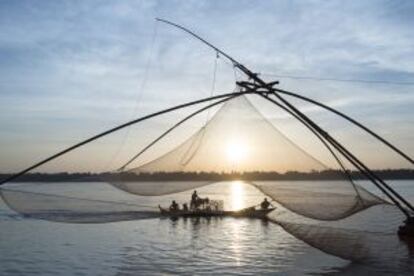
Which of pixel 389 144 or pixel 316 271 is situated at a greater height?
pixel 389 144

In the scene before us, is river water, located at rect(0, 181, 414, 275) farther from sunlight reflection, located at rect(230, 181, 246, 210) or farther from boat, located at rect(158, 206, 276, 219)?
sunlight reflection, located at rect(230, 181, 246, 210)

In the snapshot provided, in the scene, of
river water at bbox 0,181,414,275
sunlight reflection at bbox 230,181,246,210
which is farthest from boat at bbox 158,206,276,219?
sunlight reflection at bbox 230,181,246,210

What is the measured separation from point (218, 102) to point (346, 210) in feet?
13.7

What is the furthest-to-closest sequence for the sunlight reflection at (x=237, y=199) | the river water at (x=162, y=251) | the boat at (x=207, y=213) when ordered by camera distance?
the sunlight reflection at (x=237, y=199) → the boat at (x=207, y=213) → the river water at (x=162, y=251)

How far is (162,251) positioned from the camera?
57.1 feet

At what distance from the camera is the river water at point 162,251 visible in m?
13.4

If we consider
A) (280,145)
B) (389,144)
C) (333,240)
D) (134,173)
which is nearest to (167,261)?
(134,173)

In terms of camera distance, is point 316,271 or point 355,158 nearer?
point 355,158

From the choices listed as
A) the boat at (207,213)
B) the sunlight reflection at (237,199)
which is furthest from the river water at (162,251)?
the sunlight reflection at (237,199)

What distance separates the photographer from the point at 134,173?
12.7 meters

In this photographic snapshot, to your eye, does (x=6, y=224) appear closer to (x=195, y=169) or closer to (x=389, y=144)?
(x=195, y=169)

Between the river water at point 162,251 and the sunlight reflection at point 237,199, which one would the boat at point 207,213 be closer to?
the river water at point 162,251

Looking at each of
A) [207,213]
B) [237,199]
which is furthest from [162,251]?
[237,199]

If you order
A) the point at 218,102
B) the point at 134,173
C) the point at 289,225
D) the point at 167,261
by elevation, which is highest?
the point at 218,102
